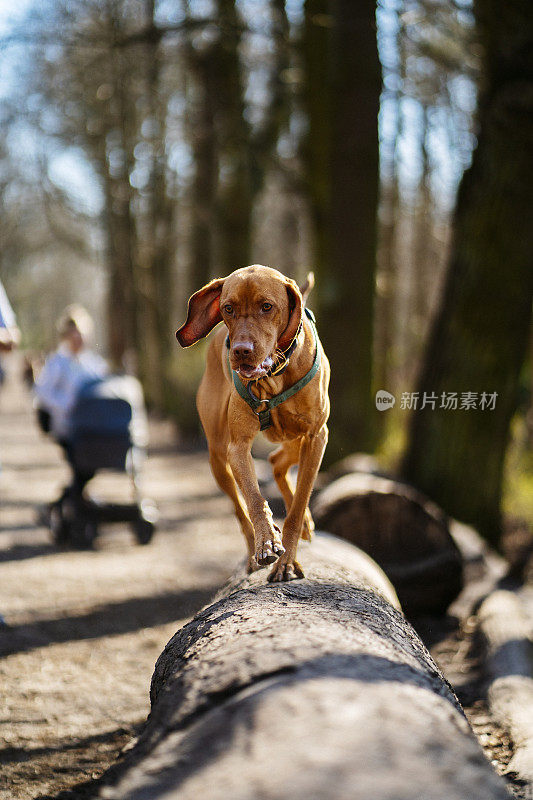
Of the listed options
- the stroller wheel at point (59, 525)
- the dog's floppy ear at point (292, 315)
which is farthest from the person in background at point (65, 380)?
the dog's floppy ear at point (292, 315)

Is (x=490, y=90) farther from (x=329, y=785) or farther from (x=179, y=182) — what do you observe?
(x=179, y=182)

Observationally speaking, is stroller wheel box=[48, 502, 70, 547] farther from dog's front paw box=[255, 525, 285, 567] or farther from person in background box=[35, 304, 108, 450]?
dog's front paw box=[255, 525, 285, 567]

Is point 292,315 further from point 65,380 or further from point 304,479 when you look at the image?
point 65,380

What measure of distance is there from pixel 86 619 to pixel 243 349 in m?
4.27

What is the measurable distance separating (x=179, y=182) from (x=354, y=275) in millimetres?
13628

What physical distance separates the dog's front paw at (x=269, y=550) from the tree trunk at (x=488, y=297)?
17.4 ft

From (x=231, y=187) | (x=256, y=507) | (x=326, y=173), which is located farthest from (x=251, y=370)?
(x=231, y=187)

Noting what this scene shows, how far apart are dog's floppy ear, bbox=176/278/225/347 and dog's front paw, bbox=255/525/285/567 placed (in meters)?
0.67

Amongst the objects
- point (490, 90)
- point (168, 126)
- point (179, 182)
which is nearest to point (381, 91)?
point (490, 90)

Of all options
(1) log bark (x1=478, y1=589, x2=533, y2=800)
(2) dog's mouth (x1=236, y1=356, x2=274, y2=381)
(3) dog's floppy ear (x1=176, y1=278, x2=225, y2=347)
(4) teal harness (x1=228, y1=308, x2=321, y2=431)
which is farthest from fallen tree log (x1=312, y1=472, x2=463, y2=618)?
(2) dog's mouth (x1=236, y1=356, x2=274, y2=381)

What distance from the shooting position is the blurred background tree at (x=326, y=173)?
24.7 ft

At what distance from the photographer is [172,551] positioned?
8.07m

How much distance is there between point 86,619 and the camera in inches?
229

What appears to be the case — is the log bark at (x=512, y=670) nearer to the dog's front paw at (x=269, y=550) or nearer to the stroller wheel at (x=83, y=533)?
the dog's front paw at (x=269, y=550)
